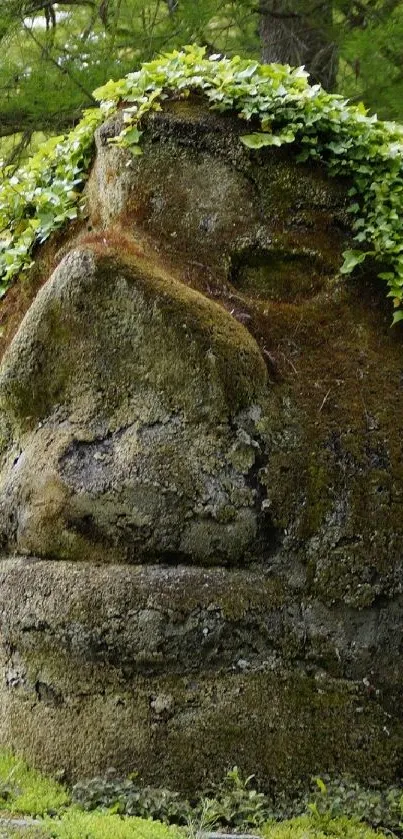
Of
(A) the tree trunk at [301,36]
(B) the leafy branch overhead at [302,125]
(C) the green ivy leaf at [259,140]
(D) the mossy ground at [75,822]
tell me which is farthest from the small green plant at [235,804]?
(A) the tree trunk at [301,36]

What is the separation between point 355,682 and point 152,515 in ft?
3.88

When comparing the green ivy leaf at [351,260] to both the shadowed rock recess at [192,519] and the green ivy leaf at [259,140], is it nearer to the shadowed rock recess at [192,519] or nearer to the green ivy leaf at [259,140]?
the shadowed rock recess at [192,519]

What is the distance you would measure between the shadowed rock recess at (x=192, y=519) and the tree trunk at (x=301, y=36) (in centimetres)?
369

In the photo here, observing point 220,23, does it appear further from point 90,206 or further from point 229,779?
point 229,779

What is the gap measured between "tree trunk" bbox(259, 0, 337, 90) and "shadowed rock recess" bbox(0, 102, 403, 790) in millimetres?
3689

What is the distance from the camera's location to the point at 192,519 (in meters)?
3.91

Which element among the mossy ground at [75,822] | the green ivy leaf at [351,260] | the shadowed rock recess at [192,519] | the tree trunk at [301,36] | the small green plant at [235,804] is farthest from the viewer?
the tree trunk at [301,36]

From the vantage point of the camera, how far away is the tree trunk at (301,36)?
753 cm

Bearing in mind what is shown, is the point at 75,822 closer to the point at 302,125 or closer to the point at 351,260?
the point at 351,260

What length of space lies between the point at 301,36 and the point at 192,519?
5.93 meters

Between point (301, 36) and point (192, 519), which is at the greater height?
Result: point (301, 36)

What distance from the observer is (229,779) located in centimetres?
367

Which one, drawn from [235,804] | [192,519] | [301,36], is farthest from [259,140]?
[301,36]

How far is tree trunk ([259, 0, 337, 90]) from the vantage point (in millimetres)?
7531
